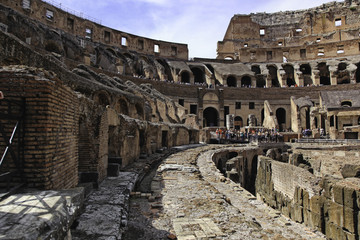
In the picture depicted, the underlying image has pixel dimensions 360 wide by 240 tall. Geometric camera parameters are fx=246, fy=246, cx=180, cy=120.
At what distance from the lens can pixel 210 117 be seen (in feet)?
130

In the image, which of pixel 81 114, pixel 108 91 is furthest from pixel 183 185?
pixel 108 91

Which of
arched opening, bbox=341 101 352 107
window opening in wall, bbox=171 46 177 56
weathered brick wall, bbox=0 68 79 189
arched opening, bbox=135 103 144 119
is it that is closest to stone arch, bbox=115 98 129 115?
arched opening, bbox=135 103 144 119

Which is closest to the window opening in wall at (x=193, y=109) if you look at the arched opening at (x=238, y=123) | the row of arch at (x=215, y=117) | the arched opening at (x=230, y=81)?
the row of arch at (x=215, y=117)

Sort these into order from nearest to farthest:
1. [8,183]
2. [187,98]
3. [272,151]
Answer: [8,183], [272,151], [187,98]

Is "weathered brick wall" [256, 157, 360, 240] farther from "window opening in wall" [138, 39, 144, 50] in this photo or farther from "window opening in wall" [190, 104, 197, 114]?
"window opening in wall" [138, 39, 144, 50]

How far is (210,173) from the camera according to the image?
9.62 meters

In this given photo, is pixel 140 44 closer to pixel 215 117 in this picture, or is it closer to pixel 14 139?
pixel 215 117

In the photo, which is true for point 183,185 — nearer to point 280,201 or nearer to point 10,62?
point 280,201

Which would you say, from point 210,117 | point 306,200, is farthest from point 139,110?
point 210,117

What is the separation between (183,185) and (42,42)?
26.5 meters

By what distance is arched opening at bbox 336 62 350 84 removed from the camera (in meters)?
39.2

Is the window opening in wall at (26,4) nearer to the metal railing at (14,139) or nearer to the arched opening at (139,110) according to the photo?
the arched opening at (139,110)

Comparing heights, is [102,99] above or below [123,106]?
above

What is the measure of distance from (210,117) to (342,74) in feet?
73.4
